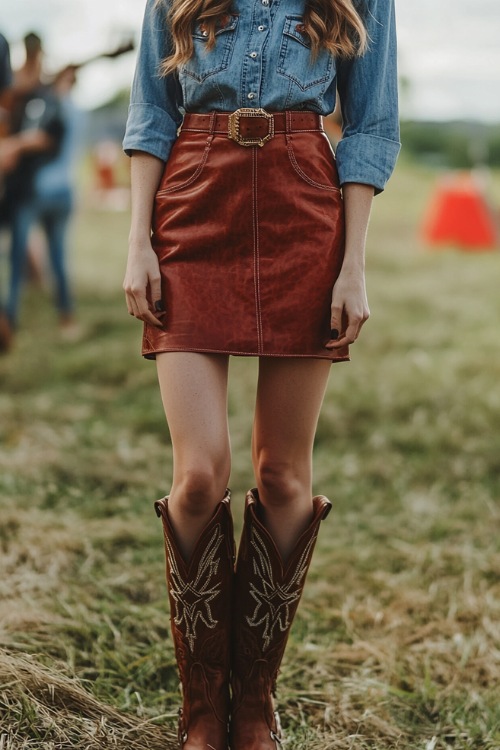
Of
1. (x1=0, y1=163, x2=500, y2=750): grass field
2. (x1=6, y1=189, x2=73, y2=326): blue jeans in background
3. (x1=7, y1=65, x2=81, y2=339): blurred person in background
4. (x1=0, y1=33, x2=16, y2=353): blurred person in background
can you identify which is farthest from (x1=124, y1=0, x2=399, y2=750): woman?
(x1=6, y1=189, x2=73, y2=326): blue jeans in background

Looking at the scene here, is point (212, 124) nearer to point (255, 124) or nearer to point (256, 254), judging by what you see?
point (255, 124)

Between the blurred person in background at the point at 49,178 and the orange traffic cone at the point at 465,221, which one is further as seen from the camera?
the orange traffic cone at the point at 465,221

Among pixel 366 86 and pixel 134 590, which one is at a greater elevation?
pixel 366 86

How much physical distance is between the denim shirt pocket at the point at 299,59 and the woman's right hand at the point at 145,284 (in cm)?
42

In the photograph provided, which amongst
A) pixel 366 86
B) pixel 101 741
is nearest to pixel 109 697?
pixel 101 741

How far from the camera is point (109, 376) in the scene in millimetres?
5055

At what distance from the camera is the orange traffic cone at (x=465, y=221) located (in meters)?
9.77

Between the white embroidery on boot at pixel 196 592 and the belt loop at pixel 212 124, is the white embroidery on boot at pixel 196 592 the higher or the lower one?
the lower one

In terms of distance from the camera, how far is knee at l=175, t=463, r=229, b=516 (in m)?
1.73

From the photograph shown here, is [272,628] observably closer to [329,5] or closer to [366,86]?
[366,86]

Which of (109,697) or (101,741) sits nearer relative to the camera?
(101,741)

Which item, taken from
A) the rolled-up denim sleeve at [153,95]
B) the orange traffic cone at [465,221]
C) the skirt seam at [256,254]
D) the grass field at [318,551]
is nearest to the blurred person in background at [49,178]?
the grass field at [318,551]

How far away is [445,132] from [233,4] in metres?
19.1

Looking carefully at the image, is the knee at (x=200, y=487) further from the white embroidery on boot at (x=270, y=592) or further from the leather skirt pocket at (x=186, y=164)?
the leather skirt pocket at (x=186, y=164)
